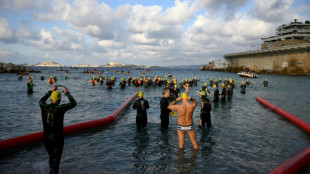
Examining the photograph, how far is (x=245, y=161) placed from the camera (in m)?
6.49

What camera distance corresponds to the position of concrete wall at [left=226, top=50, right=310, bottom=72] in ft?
205

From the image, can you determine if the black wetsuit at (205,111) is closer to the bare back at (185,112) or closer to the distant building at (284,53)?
the bare back at (185,112)

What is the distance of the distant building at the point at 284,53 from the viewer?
63.2 metres

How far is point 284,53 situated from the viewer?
69.4 meters

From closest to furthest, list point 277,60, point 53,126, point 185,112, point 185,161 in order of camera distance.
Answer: point 53,126
point 185,112
point 185,161
point 277,60

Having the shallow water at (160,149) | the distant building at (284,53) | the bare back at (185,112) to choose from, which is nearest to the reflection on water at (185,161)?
the shallow water at (160,149)

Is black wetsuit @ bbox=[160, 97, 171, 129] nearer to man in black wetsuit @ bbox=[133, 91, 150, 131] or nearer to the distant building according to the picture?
man in black wetsuit @ bbox=[133, 91, 150, 131]

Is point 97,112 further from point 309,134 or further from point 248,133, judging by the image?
point 309,134

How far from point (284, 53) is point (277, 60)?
14.4ft

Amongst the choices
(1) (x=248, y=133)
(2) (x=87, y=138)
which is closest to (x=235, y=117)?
(1) (x=248, y=133)

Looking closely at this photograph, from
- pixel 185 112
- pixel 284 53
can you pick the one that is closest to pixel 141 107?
pixel 185 112

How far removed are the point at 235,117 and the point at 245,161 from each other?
683 cm

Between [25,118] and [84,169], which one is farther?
[25,118]

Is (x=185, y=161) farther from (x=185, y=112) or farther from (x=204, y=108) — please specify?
(x=204, y=108)
